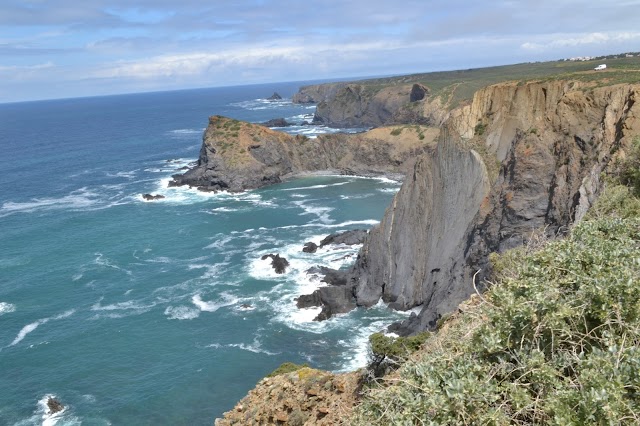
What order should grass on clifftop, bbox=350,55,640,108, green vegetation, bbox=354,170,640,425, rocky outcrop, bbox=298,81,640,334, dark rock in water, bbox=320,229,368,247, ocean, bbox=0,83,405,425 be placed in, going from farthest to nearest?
dark rock in water, bbox=320,229,368,247 → grass on clifftop, bbox=350,55,640,108 → ocean, bbox=0,83,405,425 → rocky outcrop, bbox=298,81,640,334 → green vegetation, bbox=354,170,640,425

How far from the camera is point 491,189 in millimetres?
41750

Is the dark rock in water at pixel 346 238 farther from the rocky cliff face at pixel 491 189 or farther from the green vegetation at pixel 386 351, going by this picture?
the green vegetation at pixel 386 351

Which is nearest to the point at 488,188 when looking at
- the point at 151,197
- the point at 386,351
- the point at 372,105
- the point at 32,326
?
the point at 386,351

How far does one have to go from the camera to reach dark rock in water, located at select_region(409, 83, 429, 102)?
143750mm

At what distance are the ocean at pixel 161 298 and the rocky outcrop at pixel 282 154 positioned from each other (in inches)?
153

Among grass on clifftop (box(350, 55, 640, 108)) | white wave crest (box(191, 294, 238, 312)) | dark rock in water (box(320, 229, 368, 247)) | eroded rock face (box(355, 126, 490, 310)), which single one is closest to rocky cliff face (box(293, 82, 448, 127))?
grass on clifftop (box(350, 55, 640, 108))

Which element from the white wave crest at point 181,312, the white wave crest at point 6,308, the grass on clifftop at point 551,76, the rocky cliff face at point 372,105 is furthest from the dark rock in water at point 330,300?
the rocky cliff face at point 372,105

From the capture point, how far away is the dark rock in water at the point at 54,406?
35.5m

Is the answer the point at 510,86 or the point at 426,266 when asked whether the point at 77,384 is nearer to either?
the point at 426,266

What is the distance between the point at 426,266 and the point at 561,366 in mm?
38347

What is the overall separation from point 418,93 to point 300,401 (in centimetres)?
13612

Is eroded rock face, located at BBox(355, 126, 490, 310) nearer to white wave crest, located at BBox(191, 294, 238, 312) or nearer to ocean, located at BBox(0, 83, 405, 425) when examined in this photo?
ocean, located at BBox(0, 83, 405, 425)

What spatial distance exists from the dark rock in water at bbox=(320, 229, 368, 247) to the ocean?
57.8 inches

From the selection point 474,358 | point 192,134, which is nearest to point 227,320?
point 474,358
